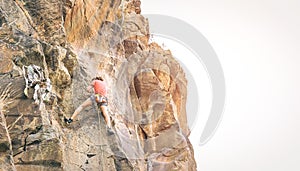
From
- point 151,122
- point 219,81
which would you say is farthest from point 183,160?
point 219,81

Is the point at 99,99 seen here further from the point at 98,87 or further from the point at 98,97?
the point at 98,87

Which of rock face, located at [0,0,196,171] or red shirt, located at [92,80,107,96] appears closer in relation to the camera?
rock face, located at [0,0,196,171]

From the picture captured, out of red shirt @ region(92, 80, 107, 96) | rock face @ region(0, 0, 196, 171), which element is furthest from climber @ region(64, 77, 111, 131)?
rock face @ region(0, 0, 196, 171)

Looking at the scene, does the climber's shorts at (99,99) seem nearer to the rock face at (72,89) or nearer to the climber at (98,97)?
the climber at (98,97)

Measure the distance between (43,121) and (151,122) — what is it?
19023mm

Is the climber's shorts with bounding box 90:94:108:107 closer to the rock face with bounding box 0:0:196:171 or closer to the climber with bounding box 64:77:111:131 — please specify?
the climber with bounding box 64:77:111:131

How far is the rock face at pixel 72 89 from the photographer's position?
11.8 m

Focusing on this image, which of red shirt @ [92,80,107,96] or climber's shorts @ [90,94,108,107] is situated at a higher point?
red shirt @ [92,80,107,96]

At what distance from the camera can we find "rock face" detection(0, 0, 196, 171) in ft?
38.5

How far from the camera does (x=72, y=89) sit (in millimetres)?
16531

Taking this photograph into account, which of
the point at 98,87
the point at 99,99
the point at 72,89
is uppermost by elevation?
the point at 72,89

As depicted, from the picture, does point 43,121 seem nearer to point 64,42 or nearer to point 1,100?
point 1,100

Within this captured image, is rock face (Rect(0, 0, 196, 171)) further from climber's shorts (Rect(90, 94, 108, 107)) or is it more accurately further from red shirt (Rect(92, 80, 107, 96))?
red shirt (Rect(92, 80, 107, 96))

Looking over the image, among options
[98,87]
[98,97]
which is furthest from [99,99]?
[98,87]
